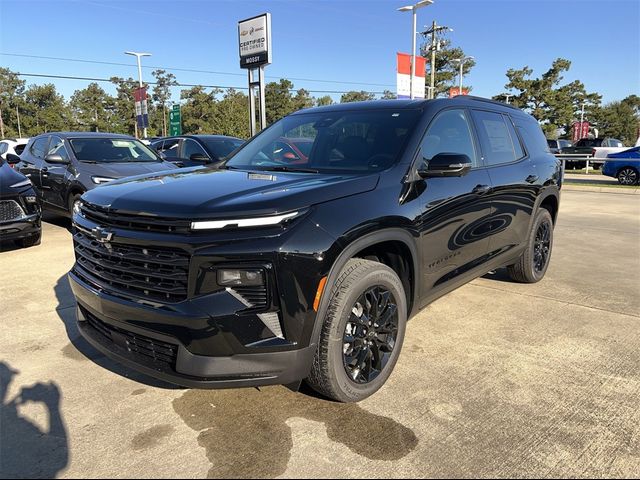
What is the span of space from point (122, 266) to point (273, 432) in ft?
4.02

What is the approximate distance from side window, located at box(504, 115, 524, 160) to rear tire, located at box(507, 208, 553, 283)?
782 millimetres

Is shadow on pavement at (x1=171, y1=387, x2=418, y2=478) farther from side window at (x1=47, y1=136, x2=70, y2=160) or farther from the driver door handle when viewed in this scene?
side window at (x1=47, y1=136, x2=70, y2=160)

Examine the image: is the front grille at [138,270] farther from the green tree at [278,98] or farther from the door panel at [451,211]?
the green tree at [278,98]

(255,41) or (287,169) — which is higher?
(255,41)

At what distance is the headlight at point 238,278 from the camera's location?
7.53ft

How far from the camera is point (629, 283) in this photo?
5496 mm

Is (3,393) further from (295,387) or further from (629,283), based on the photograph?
(629,283)

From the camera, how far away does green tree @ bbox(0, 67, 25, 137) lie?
64.9 m

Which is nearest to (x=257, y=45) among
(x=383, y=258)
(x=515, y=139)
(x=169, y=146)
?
(x=169, y=146)

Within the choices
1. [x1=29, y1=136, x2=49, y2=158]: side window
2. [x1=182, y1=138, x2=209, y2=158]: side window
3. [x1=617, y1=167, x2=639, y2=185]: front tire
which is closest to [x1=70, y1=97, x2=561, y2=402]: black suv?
[x1=182, y1=138, x2=209, y2=158]: side window

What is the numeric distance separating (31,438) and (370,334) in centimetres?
194

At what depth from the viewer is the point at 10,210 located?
6.46m

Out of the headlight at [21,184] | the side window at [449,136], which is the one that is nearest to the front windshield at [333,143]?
the side window at [449,136]

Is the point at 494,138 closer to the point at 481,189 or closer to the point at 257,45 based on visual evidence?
the point at 481,189
